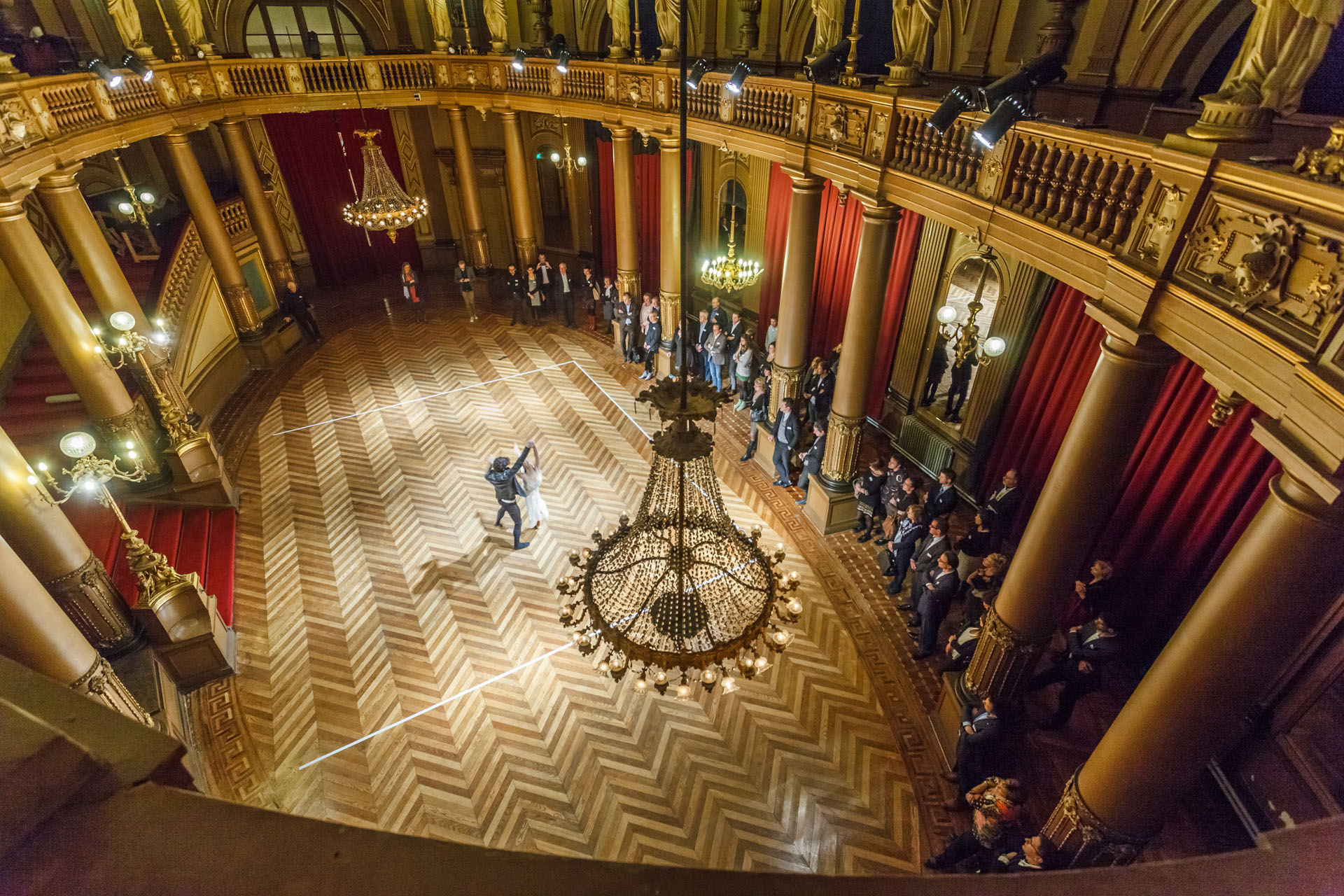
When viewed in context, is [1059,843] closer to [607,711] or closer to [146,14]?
[607,711]

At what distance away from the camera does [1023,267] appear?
7297 millimetres

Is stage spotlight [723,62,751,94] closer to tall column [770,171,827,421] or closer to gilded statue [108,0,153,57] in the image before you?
tall column [770,171,827,421]

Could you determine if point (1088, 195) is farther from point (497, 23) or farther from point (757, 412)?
point (497, 23)

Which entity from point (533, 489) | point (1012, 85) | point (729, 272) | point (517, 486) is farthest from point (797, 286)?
point (517, 486)

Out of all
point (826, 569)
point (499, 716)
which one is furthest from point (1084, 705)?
point (499, 716)

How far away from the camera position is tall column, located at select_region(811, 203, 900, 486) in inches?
261

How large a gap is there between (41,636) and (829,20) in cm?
854

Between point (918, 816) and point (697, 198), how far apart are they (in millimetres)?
10892

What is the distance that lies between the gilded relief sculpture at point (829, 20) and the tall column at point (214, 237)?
990 cm

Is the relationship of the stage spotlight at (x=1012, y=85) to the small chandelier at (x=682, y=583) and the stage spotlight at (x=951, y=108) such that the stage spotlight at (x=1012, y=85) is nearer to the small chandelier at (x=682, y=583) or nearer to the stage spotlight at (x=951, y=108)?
the stage spotlight at (x=951, y=108)

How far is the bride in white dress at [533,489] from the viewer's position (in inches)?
304

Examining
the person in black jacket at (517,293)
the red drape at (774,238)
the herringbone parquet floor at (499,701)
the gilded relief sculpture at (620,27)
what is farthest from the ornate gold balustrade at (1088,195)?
the person in black jacket at (517,293)

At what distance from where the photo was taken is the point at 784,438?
852cm

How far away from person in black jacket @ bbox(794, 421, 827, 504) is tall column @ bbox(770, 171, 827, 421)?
74 cm
